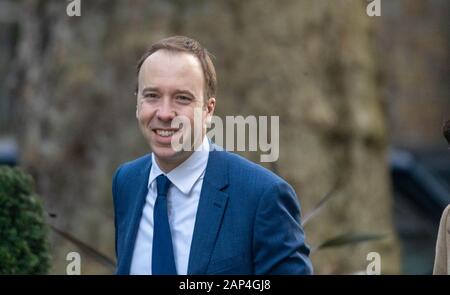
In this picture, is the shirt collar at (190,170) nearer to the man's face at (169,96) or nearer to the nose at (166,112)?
the man's face at (169,96)

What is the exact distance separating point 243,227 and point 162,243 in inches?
9.5

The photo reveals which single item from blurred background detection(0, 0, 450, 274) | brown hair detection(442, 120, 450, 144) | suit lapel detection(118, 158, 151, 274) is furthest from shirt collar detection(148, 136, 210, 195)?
blurred background detection(0, 0, 450, 274)

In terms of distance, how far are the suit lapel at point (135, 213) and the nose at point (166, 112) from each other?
27cm

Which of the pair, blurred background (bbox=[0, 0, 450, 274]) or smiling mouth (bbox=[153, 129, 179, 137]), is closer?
smiling mouth (bbox=[153, 129, 179, 137])

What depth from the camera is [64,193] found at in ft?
25.0

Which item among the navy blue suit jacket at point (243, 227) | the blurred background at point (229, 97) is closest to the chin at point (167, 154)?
the navy blue suit jacket at point (243, 227)

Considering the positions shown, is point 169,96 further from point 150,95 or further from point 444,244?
point 444,244

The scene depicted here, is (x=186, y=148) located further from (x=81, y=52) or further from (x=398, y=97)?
(x=398, y=97)

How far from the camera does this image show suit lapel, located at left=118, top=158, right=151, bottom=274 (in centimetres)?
349

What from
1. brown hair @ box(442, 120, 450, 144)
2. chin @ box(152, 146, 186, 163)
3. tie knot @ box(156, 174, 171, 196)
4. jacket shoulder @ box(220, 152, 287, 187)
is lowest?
tie knot @ box(156, 174, 171, 196)

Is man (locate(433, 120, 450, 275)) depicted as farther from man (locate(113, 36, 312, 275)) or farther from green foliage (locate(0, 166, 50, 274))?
green foliage (locate(0, 166, 50, 274))

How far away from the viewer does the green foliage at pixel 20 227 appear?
4422 millimetres

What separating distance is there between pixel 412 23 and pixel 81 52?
1080cm
